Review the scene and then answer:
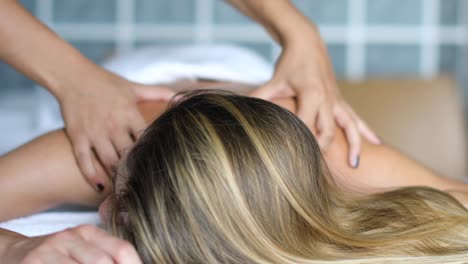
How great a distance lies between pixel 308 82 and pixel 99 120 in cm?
39

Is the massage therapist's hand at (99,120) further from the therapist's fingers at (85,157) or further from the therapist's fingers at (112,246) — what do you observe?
the therapist's fingers at (112,246)

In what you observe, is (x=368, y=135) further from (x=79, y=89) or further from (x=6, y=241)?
(x=6, y=241)

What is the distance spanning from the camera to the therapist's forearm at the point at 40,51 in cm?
121

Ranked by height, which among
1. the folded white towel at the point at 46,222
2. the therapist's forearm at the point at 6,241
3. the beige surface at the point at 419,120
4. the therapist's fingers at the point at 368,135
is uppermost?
the therapist's forearm at the point at 6,241

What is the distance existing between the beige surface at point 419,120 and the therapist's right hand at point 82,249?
1.98 metres

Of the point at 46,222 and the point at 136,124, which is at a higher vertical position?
the point at 136,124

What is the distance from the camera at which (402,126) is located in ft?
8.71

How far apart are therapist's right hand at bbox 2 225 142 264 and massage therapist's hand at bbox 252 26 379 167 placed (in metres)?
0.54

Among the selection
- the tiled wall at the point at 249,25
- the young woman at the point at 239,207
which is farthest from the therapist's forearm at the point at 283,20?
the tiled wall at the point at 249,25

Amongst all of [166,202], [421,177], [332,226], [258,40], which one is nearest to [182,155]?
[166,202]

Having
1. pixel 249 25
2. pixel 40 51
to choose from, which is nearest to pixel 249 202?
pixel 40 51

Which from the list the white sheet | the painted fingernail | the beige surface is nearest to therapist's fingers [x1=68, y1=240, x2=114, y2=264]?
the white sheet

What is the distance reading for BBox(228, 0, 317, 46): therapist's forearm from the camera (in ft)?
4.52

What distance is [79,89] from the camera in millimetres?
1194
